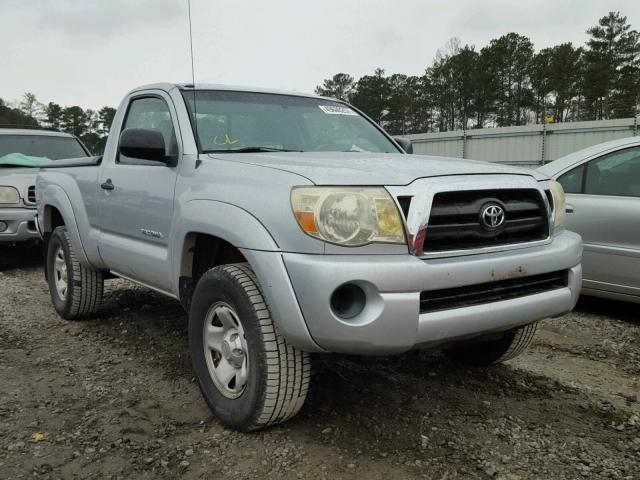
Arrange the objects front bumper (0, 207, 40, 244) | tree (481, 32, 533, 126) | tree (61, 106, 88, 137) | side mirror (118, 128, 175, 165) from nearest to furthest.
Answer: side mirror (118, 128, 175, 165) < front bumper (0, 207, 40, 244) < tree (481, 32, 533, 126) < tree (61, 106, 88, 137)

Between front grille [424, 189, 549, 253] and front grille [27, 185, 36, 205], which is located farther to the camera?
front grille [27, 185, 36, 205]

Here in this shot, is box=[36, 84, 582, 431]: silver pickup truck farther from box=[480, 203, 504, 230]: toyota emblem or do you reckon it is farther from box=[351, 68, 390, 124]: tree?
box=[351, 68, 390, 124]: tree

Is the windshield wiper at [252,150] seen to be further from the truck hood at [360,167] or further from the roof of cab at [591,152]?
the roof of cab at [591,152]

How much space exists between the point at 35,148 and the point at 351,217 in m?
7.57

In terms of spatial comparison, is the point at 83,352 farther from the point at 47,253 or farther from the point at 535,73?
the point at 535,73

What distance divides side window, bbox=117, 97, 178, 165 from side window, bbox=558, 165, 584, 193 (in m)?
3.33

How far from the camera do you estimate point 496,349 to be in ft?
11.9

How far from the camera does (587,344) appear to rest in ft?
14.2

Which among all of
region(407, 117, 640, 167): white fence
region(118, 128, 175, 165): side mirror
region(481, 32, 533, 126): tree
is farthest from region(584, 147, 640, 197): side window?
A: region(481, 32, 533, 126): tree

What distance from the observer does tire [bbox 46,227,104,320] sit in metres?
4.71

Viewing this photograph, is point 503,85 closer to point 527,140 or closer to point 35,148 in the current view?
point 527,140

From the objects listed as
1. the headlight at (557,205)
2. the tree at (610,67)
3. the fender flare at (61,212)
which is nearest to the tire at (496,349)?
the headlight at (557,205)

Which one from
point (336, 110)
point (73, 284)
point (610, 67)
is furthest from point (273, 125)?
point (610, 67)

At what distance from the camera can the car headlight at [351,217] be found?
7.91 ft
